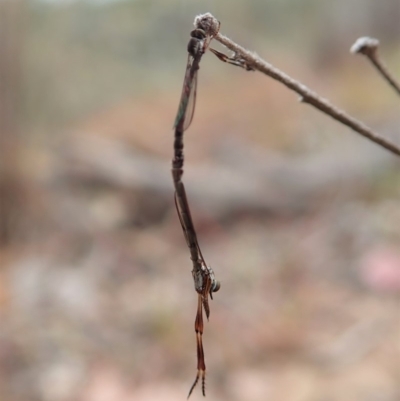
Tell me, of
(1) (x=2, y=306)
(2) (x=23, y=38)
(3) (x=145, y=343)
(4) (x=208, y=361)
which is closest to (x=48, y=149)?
(2) (x=23, y=38)

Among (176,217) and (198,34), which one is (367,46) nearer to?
(198,34)

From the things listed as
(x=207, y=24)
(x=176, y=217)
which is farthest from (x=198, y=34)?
(x=176, y=217)

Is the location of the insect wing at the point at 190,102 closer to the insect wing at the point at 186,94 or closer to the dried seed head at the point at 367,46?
the insect wing at the point at 186,94

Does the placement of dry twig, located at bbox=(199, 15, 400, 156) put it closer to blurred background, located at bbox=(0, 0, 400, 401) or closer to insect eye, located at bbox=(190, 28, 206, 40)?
insect eye, located at bbox=(190, 28, 206, 40)

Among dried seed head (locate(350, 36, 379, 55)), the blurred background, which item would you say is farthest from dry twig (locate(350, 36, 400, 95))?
the blurred background

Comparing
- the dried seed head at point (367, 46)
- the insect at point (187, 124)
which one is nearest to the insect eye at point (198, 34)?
the insect at point (187, 124)

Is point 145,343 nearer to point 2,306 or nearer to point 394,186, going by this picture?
point 2,306
